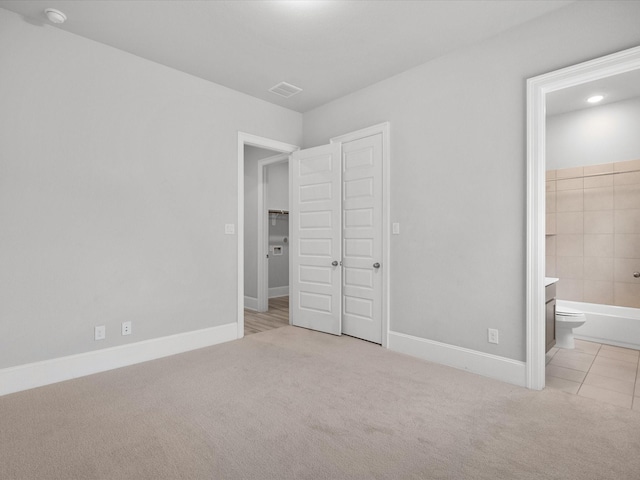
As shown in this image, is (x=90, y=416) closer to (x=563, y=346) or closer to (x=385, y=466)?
(x=385, y=466)

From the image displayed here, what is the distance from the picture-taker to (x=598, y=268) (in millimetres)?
4129

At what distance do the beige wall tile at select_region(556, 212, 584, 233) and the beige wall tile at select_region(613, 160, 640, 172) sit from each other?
2.02 feet

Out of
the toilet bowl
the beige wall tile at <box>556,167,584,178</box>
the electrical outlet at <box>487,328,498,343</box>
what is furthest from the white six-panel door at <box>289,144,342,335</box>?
the beige wall tile at <box>556,167,584,178</box>

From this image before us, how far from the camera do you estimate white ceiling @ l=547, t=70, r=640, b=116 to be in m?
3.45

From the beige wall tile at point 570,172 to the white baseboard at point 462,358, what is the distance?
288 centimetres

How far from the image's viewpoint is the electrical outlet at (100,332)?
2.96 metres

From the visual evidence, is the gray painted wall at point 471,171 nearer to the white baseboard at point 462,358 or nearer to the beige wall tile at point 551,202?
the white baseboard at point 462,358

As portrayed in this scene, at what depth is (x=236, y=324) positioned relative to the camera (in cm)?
397

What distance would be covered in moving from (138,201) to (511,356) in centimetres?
353

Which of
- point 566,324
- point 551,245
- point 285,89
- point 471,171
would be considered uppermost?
point 285,89

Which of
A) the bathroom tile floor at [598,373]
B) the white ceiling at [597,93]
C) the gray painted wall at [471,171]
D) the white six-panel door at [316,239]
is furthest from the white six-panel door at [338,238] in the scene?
the white ceiling at [597,93]

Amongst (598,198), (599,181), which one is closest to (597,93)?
(599,181)

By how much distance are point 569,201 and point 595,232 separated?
475 millimetres

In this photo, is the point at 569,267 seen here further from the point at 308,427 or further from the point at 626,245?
the point at 308,427
